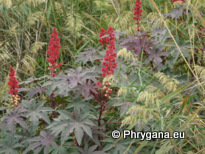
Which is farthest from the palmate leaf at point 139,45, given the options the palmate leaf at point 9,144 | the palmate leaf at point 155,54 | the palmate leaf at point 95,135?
the palmate leaf at point 9,144

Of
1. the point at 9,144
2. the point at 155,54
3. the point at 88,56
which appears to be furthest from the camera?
the point at 88,56

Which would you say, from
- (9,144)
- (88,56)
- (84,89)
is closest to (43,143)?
(9,144)

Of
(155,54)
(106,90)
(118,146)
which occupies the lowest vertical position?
(118,146)

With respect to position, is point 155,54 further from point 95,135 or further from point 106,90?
point 95,135

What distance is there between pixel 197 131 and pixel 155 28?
36.4 inches

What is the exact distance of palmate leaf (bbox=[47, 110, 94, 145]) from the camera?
167cm

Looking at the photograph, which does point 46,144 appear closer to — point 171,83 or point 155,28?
point 171,83

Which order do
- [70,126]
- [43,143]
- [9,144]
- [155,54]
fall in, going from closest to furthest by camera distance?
[70,126] < [43,143] < [9,144] < [155,54]

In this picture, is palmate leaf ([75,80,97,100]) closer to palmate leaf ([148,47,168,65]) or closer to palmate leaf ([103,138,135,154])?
palmate leaf ([103,138,135,154])

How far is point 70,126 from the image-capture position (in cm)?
171

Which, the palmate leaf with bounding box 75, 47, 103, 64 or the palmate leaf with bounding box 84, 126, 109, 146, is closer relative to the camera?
the palmate leaf with bounding box 84, 126, 109, 146

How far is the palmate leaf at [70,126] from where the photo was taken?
1.67 metres

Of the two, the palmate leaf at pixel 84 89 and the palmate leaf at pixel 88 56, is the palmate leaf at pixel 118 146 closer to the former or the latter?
the palmate leaf at pixel 84 89

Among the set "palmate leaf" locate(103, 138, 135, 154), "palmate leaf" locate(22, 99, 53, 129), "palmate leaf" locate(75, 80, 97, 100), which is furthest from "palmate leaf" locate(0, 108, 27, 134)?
"palmate leaf" locate(103, 138, 135, 154)
